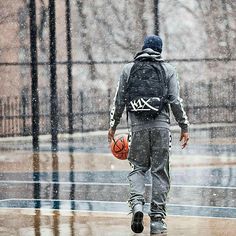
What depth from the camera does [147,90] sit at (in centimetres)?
848

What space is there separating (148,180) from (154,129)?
4.15m

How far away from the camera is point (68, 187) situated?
12.0 metres

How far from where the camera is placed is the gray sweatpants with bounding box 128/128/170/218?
8516mm

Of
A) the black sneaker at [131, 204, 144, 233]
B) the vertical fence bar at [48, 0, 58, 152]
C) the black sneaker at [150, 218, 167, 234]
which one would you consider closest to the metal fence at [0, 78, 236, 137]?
the vertical fence bar at [48, 0, 58, 152]

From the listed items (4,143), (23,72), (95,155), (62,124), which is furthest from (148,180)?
(23,72)

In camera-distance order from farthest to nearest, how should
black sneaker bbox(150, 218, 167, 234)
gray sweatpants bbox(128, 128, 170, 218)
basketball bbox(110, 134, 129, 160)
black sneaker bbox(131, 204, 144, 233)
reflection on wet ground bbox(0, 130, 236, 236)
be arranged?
basketball bbox(110, 134, 129, 160) → reflection on wet ground bbox(0, 130, 236, 236) → gray sweatpants bbox(128, 128, 170, 218) → black sneaker bbox(150, 218, 167, 234) → black sneaker bbox(131, 204, 144, 233)

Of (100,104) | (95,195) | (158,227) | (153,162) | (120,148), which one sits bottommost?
(158,227)

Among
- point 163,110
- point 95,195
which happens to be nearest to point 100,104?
point 95,195

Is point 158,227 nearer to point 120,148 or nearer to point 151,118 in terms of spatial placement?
point 151,118

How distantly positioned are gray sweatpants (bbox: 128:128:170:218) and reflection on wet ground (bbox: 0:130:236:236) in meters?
0.31

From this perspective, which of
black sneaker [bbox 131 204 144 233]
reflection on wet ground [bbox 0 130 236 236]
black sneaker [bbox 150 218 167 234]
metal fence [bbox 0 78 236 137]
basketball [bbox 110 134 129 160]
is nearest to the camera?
black sneaker [bbox 131 204 144 233]

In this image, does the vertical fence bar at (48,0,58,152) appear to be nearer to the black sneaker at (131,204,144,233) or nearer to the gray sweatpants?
the gray sweatpants

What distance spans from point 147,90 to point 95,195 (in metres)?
→ 3.02

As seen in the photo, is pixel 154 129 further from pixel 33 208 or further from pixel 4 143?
pixel 4 143
